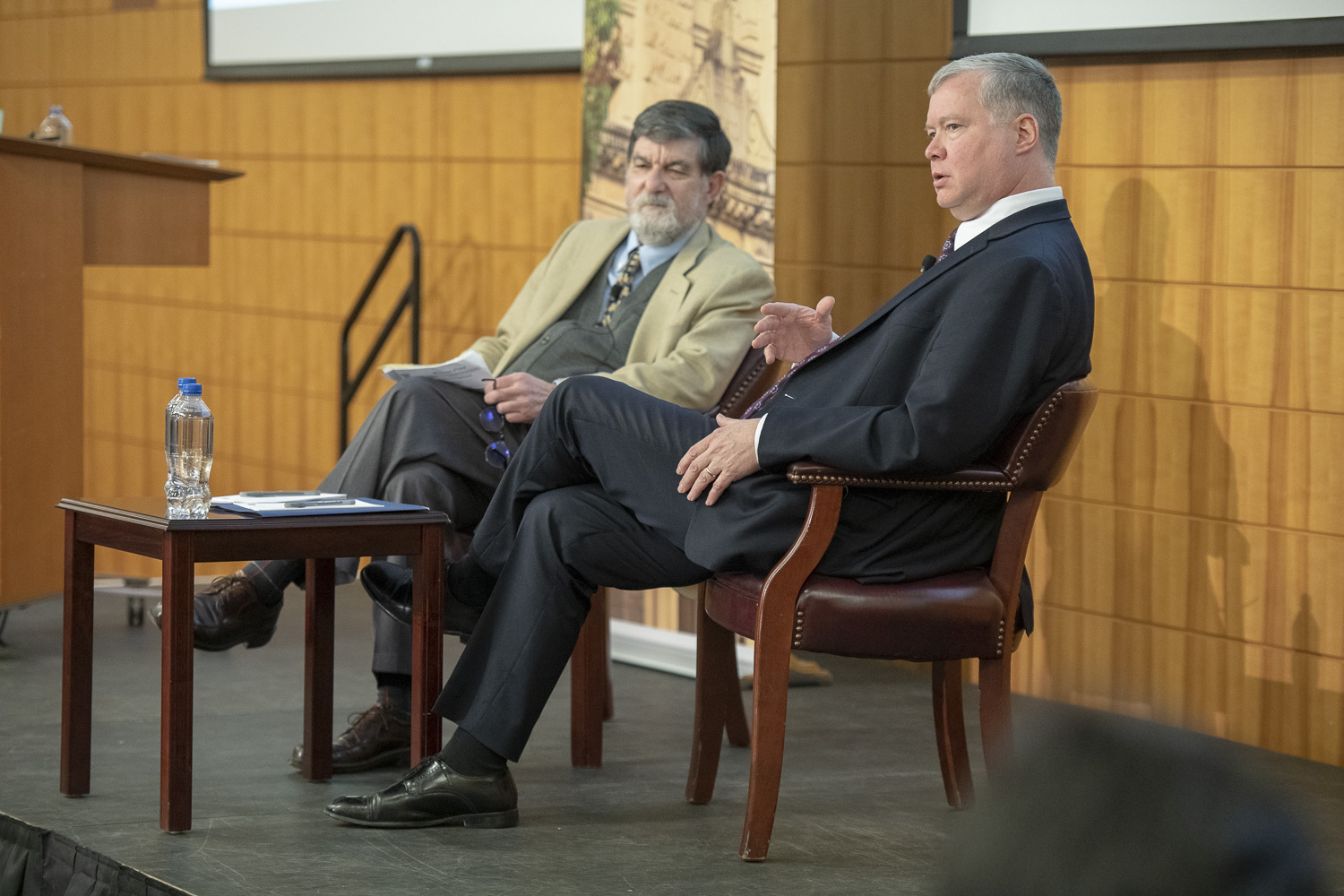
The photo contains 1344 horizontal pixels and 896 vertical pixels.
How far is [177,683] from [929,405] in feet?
4.02

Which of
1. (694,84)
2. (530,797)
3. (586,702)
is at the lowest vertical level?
(530,797)

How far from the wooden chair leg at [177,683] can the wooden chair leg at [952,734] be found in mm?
1251

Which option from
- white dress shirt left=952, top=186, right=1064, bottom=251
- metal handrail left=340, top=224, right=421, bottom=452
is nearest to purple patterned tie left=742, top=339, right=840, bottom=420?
white dress shirt left=952, top=186, right=1064, bottom=251

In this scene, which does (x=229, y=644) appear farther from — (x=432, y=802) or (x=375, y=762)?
(x=432, y=802)

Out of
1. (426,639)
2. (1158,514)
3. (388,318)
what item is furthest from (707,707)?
(388,318)

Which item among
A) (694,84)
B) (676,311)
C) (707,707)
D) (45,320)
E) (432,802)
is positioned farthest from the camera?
(694,84)

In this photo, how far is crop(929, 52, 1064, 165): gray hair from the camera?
2.46 meters

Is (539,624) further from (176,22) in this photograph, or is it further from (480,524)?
(176,22)

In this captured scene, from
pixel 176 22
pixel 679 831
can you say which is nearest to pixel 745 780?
pixel 679 831

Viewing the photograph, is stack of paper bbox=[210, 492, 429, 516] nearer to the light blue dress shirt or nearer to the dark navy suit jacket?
the dark navy suit jacket

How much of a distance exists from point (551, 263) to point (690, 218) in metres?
0.34

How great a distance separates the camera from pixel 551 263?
339 centimetres

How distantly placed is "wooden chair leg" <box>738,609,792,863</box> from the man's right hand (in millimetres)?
629

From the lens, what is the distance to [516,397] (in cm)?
298
